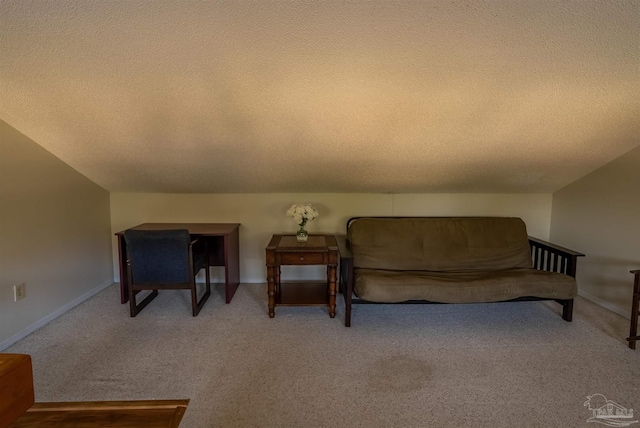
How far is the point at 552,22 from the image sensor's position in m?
1.45

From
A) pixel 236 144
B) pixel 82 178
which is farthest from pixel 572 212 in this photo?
pixel 82 178

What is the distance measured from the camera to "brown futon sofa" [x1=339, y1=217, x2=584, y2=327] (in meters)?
2.49

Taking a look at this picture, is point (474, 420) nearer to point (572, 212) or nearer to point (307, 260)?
point (307, 260)

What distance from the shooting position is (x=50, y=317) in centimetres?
254

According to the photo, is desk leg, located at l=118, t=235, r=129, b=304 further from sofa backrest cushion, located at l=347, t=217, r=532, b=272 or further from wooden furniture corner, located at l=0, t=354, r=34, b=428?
wooden furniture corner, located at l=0, t=354, r=34, b=428

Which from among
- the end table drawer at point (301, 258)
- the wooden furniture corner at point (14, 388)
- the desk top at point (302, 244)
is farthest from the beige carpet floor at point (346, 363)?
the wooden furniture corner at point (14, 388)

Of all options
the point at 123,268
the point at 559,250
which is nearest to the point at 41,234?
the point at 123,268

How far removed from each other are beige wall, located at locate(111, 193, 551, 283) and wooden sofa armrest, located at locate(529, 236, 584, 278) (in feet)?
1.47

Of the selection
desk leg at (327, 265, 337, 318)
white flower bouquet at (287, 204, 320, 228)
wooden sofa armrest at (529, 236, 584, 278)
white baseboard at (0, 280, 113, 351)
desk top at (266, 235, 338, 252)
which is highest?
white flower bouquet at (287, 204, 320, 228)

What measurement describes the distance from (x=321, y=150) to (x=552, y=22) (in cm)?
150

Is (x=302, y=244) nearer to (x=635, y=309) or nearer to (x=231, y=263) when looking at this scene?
(x=231, y=263)

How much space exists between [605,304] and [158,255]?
366 cm

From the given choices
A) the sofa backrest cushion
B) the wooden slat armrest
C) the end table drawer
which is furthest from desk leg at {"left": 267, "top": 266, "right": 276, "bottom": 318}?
the wooden slat armrest

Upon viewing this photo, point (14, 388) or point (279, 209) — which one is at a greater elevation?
point (279, 209)
